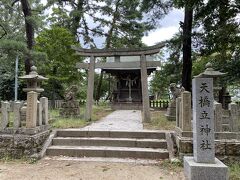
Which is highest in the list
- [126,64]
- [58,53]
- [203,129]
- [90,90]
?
[58,53]

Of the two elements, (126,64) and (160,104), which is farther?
(160,104)

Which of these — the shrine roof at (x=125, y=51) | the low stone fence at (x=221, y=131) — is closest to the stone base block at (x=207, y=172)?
the low stone fence at (x=221, y=131)

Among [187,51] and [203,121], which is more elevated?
[187,51]

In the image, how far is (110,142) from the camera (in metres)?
7.86

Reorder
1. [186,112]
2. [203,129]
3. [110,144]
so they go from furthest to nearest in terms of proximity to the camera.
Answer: [110,144]
[186,112]
[203,129]

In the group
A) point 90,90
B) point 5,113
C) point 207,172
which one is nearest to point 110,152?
point 207,172

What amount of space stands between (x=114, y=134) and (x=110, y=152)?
3.45ft

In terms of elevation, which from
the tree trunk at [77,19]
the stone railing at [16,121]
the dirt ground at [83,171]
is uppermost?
the tree trunk at [77,19]

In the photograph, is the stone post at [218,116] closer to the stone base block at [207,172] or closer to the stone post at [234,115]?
the stone post at [234,115]

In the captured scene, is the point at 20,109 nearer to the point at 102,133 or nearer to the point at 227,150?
the point at 102,133

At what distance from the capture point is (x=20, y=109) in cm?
746

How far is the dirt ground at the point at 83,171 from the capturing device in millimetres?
5734

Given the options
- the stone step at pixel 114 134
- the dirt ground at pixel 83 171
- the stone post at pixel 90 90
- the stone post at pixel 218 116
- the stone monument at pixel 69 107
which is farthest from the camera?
the stone monument at pixel 69 107

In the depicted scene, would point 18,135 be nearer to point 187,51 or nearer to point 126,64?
point 126,64
